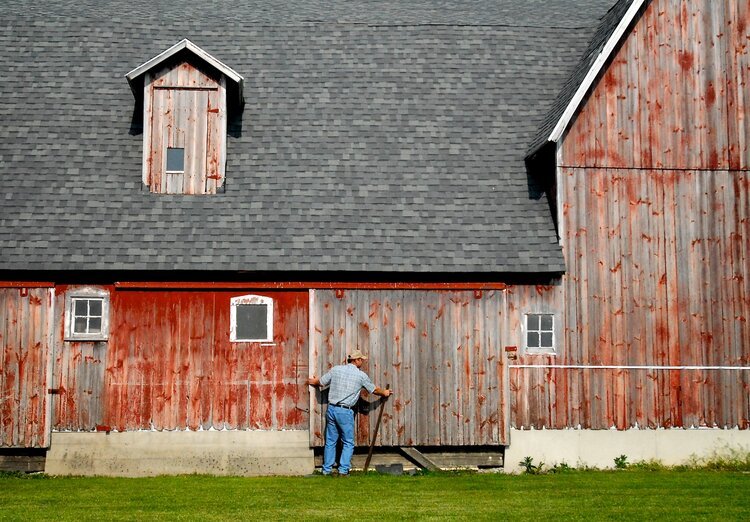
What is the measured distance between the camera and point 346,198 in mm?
17547

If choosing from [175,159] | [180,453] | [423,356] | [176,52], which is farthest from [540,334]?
[176,52]

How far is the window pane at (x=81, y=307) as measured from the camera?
1667 cm

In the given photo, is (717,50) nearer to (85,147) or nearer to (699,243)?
(699,243)

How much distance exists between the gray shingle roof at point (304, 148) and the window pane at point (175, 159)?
0.57 metres

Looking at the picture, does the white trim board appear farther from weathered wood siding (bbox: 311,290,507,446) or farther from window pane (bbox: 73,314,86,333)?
window pane (bbox: 73,314,86,333)

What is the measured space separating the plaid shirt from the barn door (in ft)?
14.6

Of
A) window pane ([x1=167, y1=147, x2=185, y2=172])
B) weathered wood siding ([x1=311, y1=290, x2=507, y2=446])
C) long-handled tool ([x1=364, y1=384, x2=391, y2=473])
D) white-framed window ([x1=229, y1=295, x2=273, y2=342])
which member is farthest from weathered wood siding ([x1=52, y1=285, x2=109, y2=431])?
long-handled tool ([x1=364, y1=384, x2=391, y2=473])

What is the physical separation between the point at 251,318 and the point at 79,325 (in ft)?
8.90

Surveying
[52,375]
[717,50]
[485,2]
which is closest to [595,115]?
[717,50]

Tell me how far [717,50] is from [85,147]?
36.1 ft

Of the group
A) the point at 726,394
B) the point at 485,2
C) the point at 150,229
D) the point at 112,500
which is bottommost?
the point at 112,500

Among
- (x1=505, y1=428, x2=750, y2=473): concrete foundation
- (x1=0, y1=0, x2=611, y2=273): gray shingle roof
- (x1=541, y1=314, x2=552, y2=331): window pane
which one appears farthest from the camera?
(x1=541, y1=314, x2=552, y2=331): window pane

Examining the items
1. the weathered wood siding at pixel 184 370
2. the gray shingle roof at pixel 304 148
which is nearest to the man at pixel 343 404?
the weathered wood siding at pixel 184 370

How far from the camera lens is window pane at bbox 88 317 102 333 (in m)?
16.7
